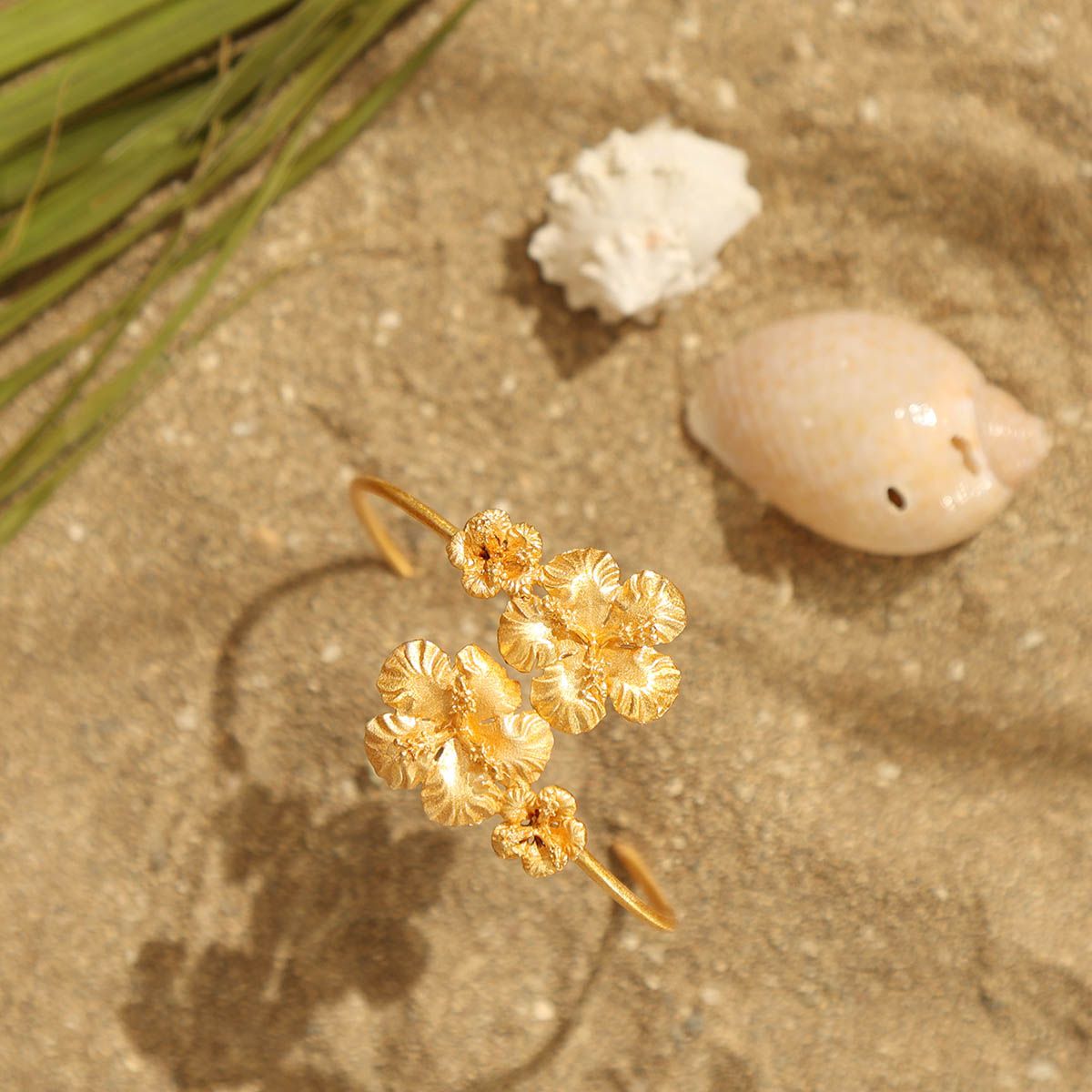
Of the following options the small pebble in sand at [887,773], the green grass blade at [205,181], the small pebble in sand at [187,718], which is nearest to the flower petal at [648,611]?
the small pebble in sand at [887,773]

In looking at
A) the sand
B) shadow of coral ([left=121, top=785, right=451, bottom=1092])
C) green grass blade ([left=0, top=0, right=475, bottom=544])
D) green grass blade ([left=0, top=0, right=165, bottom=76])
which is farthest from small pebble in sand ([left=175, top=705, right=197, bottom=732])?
green grass blade ([left=0, top=0, right=165, bottom=76])

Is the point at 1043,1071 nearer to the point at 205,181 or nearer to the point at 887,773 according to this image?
the point at 887,773

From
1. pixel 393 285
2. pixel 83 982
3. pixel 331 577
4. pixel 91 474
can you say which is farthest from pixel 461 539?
pixel 83 982

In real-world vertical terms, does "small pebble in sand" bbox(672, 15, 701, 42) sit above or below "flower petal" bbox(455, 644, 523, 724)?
above

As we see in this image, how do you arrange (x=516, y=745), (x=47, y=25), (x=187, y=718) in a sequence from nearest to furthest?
(x=516, y=745), (x=47, y=25), (x=187, y=718)

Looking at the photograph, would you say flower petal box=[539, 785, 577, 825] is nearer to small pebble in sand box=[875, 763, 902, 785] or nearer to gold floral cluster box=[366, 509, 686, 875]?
gold floral cluster box=[366, 509, 686, 875]

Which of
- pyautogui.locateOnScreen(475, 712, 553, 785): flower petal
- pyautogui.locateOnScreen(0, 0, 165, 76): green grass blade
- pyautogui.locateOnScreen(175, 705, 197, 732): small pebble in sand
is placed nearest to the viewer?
pyautogui.locateOnScreen(475, 712, 553, 785): flower petal

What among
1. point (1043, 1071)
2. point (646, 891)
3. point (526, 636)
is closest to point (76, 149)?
point (526, 636)

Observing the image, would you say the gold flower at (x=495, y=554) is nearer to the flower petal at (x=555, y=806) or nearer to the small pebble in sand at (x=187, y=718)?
the flower petal at (x=555, y=806)
